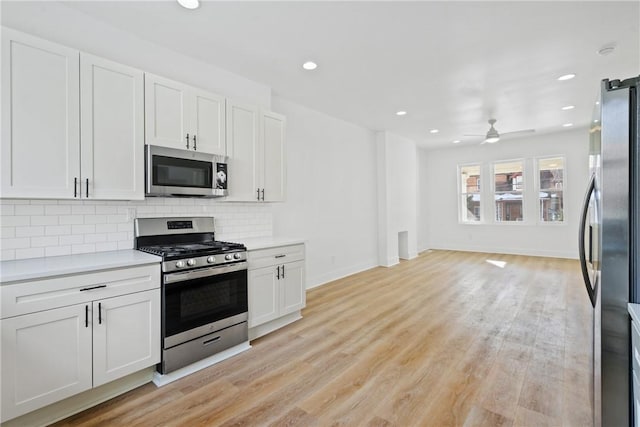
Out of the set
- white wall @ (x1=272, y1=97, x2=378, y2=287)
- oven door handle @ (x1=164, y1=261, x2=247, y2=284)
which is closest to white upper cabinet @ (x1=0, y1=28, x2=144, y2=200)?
oven door handle @ (x1=164, y1=261, x2=247, y2=284)

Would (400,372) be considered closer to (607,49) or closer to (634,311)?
(634,311)

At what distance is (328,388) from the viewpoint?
2.21m

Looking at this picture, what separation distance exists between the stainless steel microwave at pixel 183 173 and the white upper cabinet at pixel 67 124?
8 cm

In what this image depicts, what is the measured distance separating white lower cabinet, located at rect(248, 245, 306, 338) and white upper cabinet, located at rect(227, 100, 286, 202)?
69 cm

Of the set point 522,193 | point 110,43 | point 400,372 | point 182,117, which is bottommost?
point 400,372

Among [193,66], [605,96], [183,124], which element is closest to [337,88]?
[193,66]

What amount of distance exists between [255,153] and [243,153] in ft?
0.49

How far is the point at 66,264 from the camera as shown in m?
1.93

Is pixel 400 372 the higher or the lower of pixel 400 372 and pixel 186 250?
the lower

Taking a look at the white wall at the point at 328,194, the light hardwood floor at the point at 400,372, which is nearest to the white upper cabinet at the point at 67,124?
the light hardwood floor at the point at 400,372

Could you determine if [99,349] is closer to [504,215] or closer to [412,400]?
[412,400]

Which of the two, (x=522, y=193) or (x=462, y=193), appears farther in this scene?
(x=462, y=193)

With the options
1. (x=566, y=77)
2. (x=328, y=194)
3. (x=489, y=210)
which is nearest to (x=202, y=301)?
(x=328, y=194)

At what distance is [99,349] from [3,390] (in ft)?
1.43
